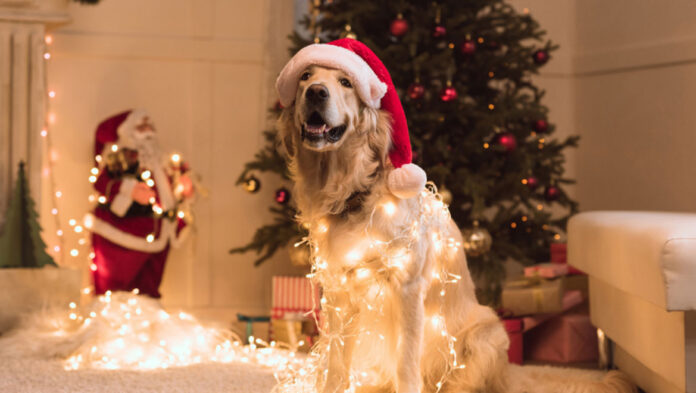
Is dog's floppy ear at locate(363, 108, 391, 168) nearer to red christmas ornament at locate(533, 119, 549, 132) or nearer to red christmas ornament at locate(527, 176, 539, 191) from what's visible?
red christmas ornament at locate(527, 176, 539, 191)

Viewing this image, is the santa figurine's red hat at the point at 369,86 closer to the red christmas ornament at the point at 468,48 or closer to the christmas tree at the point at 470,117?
the christmas tree at the point at 470,117

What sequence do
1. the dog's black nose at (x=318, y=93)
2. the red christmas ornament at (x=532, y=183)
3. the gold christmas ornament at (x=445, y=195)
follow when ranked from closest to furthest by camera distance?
1. the dog's black nose at (x=318, y=93)
2. the gold christmas ornament at (x=445, y=195)
3. the red christmas ornament at (x=532, y=183)

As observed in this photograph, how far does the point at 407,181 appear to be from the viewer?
1.74 m

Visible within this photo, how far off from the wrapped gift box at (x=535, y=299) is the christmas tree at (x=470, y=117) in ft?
0.41

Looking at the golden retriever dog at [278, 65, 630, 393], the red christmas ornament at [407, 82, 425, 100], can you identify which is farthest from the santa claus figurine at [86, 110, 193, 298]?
the golden retriever dog at [278, 65, 630, 393]

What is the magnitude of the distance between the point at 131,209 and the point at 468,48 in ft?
5.62

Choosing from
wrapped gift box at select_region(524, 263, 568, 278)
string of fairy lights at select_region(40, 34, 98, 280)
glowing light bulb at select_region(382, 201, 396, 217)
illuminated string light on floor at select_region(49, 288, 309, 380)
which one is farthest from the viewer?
string of fairy lights at select_region(40, 34, 98, 280)

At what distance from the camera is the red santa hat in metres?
3.44

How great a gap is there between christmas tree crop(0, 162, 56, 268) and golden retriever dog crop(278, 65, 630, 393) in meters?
1.80

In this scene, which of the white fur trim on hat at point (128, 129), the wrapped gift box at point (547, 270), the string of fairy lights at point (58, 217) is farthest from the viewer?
the string of fairy lights at point (58, 217)

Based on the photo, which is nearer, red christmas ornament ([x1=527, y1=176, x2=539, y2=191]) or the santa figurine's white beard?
red christmas ornament ([x1=527, y1=176, x2=539, y2=191])

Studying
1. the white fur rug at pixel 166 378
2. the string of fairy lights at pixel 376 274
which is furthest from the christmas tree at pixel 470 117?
the string of fairy lights at pixel 376 274

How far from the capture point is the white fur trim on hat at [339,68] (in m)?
1.74

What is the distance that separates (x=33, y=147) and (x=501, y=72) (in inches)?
85.8
